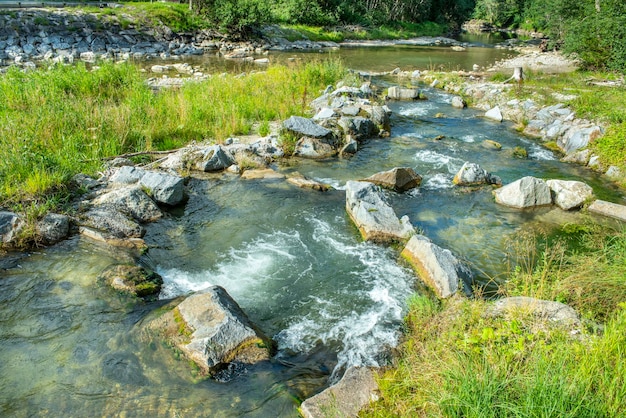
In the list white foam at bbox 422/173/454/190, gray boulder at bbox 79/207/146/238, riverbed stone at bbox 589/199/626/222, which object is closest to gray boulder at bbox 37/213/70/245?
gray boulder at bbox 79/207/146/238

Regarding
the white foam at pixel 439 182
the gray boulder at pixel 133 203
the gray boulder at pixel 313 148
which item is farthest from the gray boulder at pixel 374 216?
the gray boulder at pixel 133 203

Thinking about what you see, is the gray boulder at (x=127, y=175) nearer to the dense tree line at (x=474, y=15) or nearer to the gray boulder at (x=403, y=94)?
the gray boulder at (x=403, y=94)

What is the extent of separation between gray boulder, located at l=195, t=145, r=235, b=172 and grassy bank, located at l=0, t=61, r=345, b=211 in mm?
1409

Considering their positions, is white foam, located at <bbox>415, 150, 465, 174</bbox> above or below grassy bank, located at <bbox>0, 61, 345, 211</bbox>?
below

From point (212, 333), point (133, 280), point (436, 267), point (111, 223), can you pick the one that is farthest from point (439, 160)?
point (212, 333)

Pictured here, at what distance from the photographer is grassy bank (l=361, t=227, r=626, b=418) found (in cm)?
327

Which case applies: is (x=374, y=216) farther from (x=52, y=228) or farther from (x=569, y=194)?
(x=52, y=228)

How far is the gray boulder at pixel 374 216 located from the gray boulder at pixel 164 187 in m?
3.70

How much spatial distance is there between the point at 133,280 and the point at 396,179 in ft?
21.4

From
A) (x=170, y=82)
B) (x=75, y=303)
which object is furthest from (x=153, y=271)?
(x=170, y=82)

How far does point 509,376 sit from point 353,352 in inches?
83.4

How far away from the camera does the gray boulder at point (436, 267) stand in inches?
249

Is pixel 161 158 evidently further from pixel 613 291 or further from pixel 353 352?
pixel 613 291

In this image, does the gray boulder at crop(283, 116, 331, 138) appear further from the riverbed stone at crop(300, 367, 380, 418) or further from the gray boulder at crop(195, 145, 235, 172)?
the riverbed stone at crop(300, 367, 380, 418)
